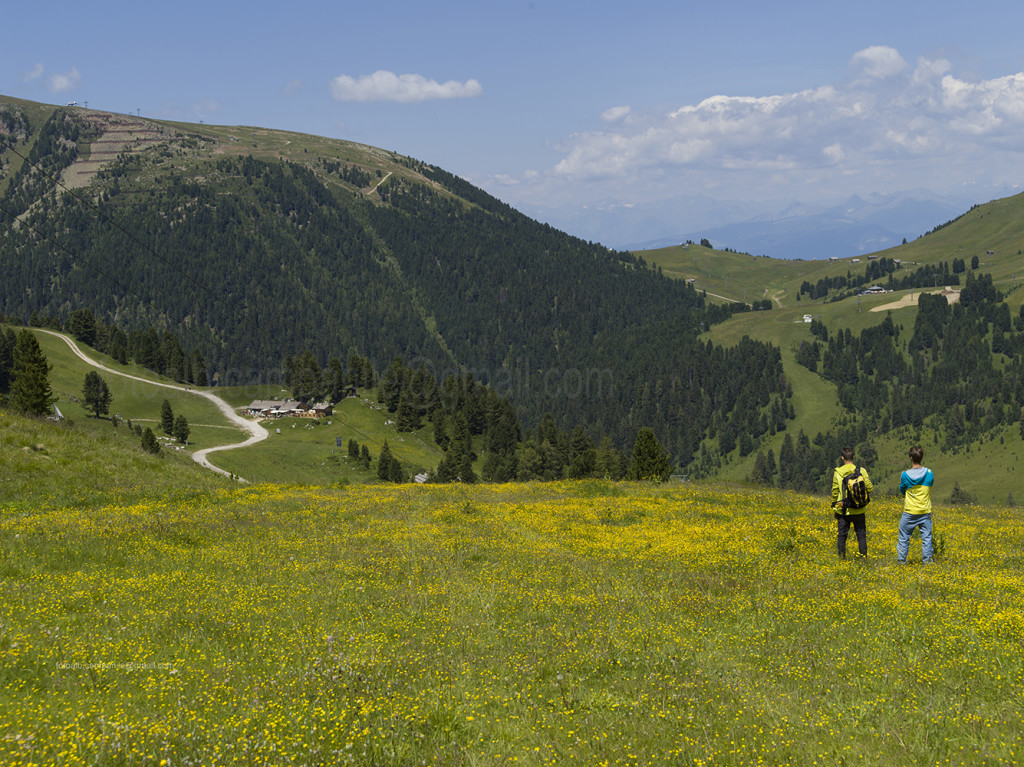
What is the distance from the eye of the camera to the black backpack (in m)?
15.9

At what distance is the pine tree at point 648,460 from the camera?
56.1 metres

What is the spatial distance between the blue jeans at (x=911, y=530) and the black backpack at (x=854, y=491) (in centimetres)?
104

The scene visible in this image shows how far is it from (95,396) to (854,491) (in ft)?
391

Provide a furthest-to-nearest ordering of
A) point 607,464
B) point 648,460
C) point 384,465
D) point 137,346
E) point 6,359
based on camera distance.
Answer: point 137,346, point 6,359, point 607,464, point 384,465, point 648,460

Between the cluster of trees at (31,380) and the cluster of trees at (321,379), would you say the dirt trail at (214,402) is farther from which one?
the cluster of trees at (31,380)

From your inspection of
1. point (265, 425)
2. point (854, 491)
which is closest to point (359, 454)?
point (265, 425)

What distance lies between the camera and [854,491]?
52.6ft

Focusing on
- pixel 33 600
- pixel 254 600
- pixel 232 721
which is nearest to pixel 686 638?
pixel 232 721

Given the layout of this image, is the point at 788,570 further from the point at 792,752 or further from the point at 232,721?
the point at 232,721

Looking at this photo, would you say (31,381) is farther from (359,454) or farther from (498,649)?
(498,649)

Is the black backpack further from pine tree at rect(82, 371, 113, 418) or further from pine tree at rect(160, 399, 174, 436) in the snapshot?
pine tree at rect(82, 371, 113, 418)

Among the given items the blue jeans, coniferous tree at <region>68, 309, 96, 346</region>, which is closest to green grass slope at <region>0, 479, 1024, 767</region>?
the blue jeans

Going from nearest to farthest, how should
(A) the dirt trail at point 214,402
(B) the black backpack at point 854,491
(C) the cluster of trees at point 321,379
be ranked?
1. (B) the black backpack at point 854,491
2. (A) the dirt trail at point 214,402
3. (C) the cluster of trees at point 321,379

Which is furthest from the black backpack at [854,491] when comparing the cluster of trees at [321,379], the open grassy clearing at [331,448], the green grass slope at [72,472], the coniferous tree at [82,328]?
the coniferous tree at [82,328]
